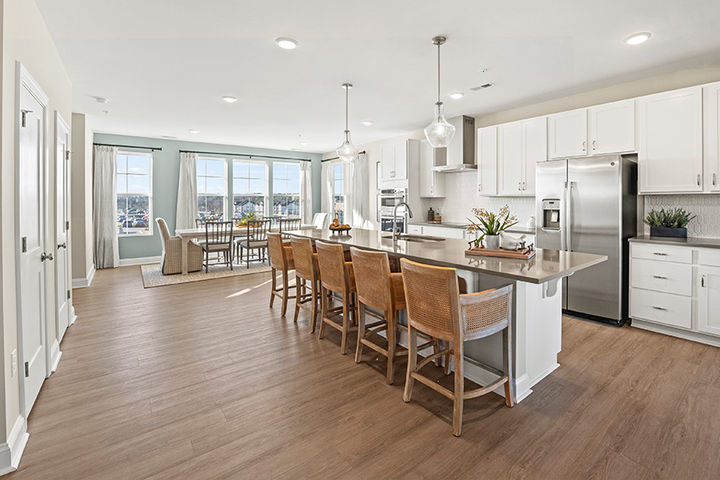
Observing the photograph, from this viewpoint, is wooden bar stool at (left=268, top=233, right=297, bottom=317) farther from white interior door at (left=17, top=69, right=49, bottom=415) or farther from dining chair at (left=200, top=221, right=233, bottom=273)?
dining chair at (left=200, top=221, right=233, bottom=273)

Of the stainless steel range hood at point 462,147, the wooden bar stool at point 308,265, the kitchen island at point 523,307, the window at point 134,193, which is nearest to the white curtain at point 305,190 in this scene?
the window at point 134,193

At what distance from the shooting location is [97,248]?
721cm

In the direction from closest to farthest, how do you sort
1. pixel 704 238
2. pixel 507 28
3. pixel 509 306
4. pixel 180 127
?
pixel 509 306, pixel 507 28, pixel 704 238, pixel 180 127

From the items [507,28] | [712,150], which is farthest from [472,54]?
[712,150]

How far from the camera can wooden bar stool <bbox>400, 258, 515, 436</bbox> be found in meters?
2.04

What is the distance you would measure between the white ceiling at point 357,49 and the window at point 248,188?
3399 millimetres

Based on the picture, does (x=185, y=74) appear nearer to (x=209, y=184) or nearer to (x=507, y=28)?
(x=507, y=28)

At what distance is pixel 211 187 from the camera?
8.47 meters

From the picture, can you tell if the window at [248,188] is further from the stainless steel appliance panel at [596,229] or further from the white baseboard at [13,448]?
the white baseboard at [13,448]

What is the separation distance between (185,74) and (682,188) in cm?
522

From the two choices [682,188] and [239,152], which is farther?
[239,152]

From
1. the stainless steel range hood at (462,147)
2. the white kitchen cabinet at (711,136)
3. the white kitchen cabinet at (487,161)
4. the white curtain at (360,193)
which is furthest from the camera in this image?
the white curtain at (360,193)

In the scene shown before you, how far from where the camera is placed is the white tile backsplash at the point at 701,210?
370cm

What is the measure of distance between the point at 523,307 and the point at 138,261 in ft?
25.7
